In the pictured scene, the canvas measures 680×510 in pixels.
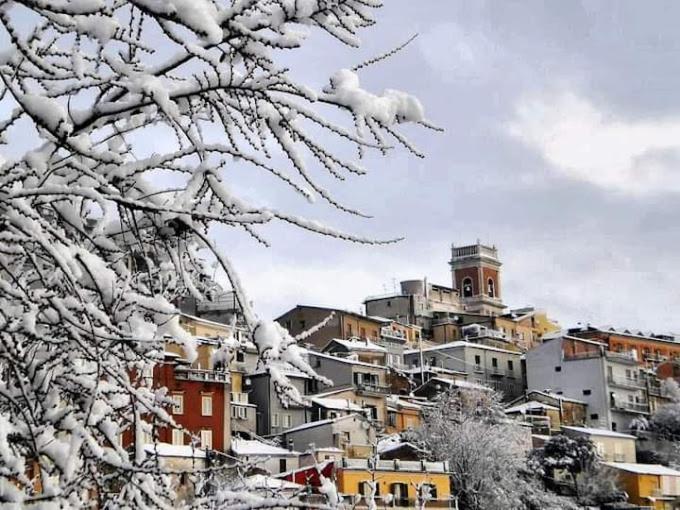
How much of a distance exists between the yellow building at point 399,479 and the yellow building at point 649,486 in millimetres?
10651

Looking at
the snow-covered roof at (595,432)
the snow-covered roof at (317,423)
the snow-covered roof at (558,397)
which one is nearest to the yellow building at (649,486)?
the snow-covered roof at (595,432)

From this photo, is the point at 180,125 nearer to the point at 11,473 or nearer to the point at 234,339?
the point at 11,473

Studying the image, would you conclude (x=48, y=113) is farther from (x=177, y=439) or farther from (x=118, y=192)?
(x=177, y=439)

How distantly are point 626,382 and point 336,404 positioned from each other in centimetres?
2003

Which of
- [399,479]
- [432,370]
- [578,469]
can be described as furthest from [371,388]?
[399,479]

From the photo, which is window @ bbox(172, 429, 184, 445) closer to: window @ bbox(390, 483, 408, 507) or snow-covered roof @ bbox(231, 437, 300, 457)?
snow-covered roof @ bbox(231, 437, 300, 457)

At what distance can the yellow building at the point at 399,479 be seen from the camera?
3228 centimetres

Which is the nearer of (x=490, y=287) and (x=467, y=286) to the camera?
(x=467, y=286)

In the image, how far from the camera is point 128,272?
3428mm

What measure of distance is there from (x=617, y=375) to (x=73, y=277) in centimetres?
5405

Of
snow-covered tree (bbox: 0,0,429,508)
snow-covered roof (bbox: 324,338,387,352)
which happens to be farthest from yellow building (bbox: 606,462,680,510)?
snow-covered tree (bbox: 0,0,429,508)

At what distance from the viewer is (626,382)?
54688 millimetres

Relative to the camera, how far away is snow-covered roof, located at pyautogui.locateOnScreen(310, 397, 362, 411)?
40500 mm

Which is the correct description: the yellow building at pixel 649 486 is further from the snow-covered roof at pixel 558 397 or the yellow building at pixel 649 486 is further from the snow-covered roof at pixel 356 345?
the snow-covered roof at pixel 356 345
